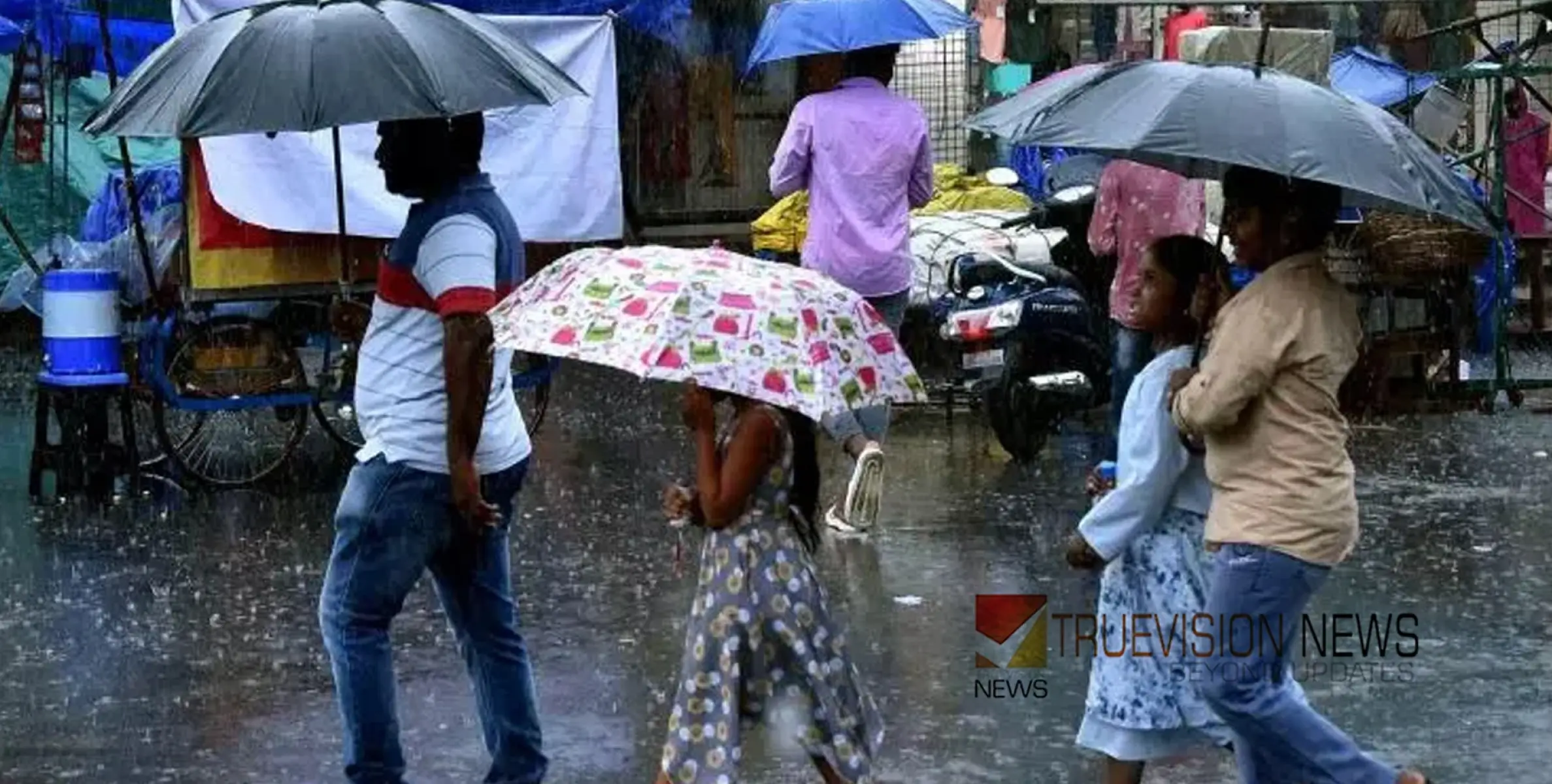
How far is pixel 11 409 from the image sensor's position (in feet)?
47.5

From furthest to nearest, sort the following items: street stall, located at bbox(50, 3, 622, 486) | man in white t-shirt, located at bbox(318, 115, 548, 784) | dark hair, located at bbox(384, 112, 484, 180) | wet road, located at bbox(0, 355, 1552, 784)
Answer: street stall, located at bbox(50, 3, 622, 486), wet road, located at bbox(0, 355, 1552, 784), dark hair, located at bbox(384, 112, 484, 180), man in white t-shirt, located at bbox(318, 115, 548, 784)

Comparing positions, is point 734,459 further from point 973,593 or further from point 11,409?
point 11,409

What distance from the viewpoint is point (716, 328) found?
537 centimetres

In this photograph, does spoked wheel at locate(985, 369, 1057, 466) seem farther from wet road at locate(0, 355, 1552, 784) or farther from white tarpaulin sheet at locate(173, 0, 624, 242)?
white tarpaulin sheet at locate(173, 0, 624, 242)

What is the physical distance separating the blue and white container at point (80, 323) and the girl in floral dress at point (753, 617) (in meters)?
5.90

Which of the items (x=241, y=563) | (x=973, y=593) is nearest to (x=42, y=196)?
(x=241, y=563)

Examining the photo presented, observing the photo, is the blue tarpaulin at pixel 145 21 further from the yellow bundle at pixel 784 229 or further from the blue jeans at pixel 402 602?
the blue jeans at pixel 402 602

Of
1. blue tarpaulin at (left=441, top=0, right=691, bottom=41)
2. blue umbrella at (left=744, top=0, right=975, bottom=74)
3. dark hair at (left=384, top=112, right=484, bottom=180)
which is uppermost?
blue tarpaulin at (left=441, top=0, right=691, bottom=41)

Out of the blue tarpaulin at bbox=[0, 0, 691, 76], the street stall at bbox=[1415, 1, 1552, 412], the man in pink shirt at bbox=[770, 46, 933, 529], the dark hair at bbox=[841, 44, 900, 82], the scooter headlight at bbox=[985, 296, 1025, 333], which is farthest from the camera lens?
the street stall at bbox=[1415, 1, 1552, 412]

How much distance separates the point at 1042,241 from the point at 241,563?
5.90 m

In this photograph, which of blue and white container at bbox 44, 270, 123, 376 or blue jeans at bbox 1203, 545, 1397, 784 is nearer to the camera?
blue jeans at bbox 1203, 545, 1397, 784

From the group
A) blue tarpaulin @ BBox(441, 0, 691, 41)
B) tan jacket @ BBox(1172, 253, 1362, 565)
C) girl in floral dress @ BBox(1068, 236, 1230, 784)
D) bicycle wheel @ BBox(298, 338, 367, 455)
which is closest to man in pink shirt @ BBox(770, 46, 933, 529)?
bicycle wheel @ BBox(298, 338, 367, 455)

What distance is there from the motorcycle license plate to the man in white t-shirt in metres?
6.26

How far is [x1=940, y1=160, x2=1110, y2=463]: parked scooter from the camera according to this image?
467 inches
